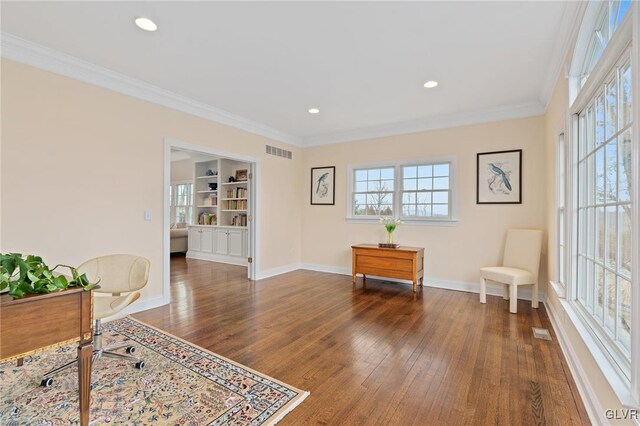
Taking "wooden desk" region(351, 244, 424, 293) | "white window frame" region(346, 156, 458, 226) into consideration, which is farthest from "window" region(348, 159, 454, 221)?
"wooden desk" region(351, 244, 424, 293)

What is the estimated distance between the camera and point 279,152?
5668 millimetres

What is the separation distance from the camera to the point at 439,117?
15.2 ft

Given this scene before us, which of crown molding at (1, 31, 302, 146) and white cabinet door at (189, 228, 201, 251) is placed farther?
white cabinet door at (189, 228, 201, 251)

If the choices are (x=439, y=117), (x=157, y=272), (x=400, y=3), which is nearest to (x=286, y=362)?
(x=157, y=272)

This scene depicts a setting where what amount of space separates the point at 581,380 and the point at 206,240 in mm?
7049

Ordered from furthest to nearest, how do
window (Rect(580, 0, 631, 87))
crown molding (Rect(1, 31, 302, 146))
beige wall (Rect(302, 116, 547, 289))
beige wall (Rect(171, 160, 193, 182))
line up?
beige wall (Rect(171, 160, 193, 182)) < beige wall (Rect(302, 116, 547, 289)) < crown molding (Rect(1, 31, 302, 146)) < window (Rect(580, 0, 631, 87))

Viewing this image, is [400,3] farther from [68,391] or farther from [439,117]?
[68,391]

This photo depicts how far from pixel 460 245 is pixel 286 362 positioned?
3378mm

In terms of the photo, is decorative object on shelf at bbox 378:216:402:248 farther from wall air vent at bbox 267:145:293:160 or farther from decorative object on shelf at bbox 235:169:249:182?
→ decorative object on shelf at bbox 235:169:249:182

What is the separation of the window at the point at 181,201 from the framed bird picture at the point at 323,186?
4376mm

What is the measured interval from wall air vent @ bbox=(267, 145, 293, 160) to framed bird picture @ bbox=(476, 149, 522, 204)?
3.37m

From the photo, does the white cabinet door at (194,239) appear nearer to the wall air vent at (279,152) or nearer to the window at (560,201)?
the wall air vent at (279,152)

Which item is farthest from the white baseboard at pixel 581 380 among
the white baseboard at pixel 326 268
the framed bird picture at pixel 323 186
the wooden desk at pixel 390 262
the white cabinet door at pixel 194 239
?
the white cabinet door at pixel 194 239

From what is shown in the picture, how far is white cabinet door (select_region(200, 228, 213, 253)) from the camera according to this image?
7221 mm
